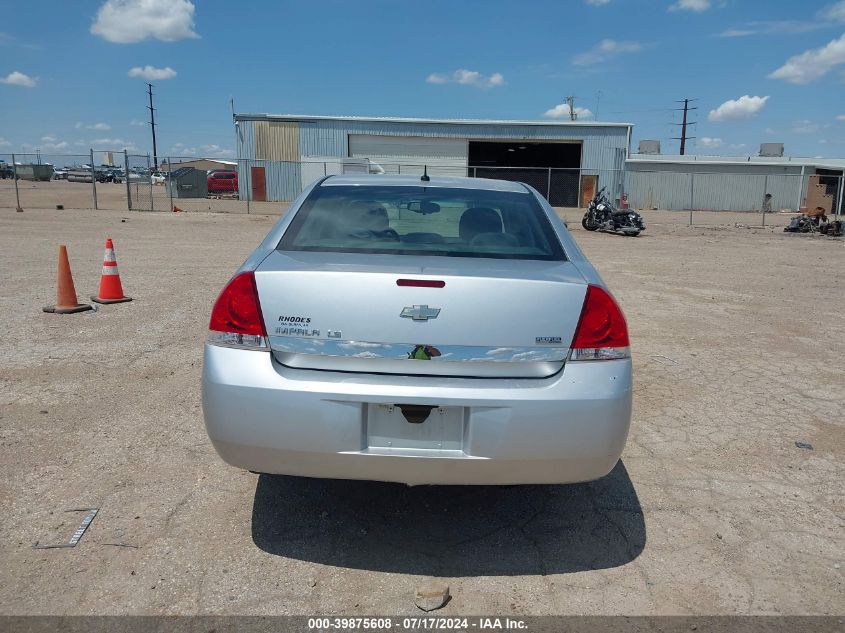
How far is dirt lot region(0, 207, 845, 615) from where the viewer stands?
265 centimetres

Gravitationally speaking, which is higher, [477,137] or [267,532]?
[477,137]

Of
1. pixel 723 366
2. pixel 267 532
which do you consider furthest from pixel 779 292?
pixel 267 532

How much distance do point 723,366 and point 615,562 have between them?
11.6 feet

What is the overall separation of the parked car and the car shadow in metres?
0.45

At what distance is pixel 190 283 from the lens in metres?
9.34

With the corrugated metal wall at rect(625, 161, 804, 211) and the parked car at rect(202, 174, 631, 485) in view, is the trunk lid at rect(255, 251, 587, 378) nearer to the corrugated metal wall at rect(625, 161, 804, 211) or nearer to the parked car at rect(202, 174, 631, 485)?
the parked car at rect(202, 174, 631, 485)

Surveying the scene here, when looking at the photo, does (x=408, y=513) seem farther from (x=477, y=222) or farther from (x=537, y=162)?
(x=537, y=162)

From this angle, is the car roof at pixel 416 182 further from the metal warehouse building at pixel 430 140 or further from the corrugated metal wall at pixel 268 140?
the corrugated metal wall at pixel 268 140

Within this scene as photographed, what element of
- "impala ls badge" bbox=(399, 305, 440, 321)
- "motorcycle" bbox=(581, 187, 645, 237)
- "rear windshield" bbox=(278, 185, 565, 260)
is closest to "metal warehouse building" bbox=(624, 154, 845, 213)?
"motorcycle" bbox=(581, 187, 645, 237)

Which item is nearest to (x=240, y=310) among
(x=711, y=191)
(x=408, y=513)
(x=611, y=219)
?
(x=408, y=513)

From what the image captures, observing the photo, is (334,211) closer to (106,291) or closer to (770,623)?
(770,623)

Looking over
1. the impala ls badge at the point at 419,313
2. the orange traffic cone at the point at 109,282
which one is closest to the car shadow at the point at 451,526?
the impala ls badge at the point at 419,313

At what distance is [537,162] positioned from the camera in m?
44.8

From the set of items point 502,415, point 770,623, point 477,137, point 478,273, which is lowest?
point 770,623
